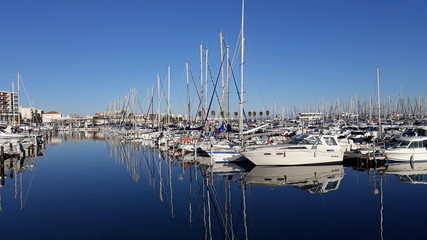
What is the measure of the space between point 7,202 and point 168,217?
30.4 feet

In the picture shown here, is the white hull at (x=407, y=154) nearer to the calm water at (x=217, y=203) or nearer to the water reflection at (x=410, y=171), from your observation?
the water reflection at (x=410, y=171)

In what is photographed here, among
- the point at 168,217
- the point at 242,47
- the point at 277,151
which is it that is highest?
the point at 242,47

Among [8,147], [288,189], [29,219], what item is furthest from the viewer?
[8,147]

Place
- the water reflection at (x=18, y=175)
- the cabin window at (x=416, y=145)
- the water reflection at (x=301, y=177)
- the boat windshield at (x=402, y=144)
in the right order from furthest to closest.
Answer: the boat windshield at (x=402, y=144) → the cabin window at (x=416, y=145) → the water reflection at (x=301, y=177) → the water reflection at (x=18, y=175)

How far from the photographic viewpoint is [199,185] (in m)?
22.0

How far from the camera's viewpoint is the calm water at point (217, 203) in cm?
1336

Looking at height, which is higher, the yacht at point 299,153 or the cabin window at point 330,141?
the cabin window at point 330,141

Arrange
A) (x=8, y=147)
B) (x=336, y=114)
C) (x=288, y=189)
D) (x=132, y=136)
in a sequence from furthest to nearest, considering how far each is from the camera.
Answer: (x=336, y=114), (x=132, y=136), (x=8, y=147), (x=288, y=189)

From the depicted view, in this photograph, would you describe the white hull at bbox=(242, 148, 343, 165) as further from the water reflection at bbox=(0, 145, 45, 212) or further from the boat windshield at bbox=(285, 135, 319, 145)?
the water reflection at bbox=(0, 145, 45, 212)

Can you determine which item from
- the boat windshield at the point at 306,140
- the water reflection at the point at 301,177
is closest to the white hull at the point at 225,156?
the water reflection at the point at 301,177

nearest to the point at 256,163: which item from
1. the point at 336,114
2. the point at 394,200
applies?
the point at 394,200

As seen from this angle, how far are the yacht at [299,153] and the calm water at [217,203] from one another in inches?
32.7

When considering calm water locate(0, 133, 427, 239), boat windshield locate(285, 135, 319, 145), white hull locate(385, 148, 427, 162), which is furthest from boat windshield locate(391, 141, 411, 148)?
boat windshield locate(285, 135, 319, 145)

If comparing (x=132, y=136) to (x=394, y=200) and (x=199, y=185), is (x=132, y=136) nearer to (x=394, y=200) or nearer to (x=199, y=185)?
(x=199, y=185)
